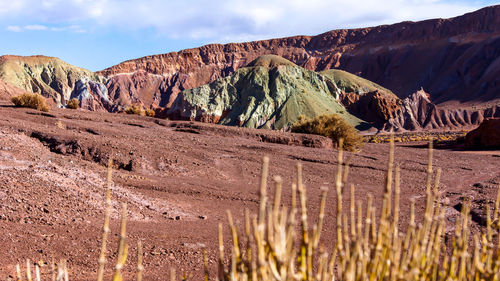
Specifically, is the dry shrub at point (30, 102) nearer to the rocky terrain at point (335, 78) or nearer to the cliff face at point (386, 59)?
the rocky terrain at point (335, 78)

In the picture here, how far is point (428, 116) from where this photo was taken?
239 feet

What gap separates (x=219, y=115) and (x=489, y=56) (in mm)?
66784

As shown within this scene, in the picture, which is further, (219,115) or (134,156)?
(219,115)

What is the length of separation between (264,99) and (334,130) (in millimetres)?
40618

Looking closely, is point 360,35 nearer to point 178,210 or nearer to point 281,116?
point 281,116

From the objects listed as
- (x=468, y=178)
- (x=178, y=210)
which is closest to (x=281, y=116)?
(x=468, y=178)

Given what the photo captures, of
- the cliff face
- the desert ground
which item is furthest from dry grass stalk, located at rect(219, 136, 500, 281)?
the cliff face

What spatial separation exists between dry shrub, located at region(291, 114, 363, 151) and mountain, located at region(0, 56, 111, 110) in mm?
87567

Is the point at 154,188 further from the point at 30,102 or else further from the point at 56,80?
the point at 56,80

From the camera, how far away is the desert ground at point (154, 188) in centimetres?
768

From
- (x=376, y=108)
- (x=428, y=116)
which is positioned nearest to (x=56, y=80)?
(x=376, y=108)

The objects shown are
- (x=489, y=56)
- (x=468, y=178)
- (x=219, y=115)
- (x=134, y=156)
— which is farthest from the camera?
(x=489, y=56)

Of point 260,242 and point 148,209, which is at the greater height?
point 260,242

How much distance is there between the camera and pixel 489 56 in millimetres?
96562
